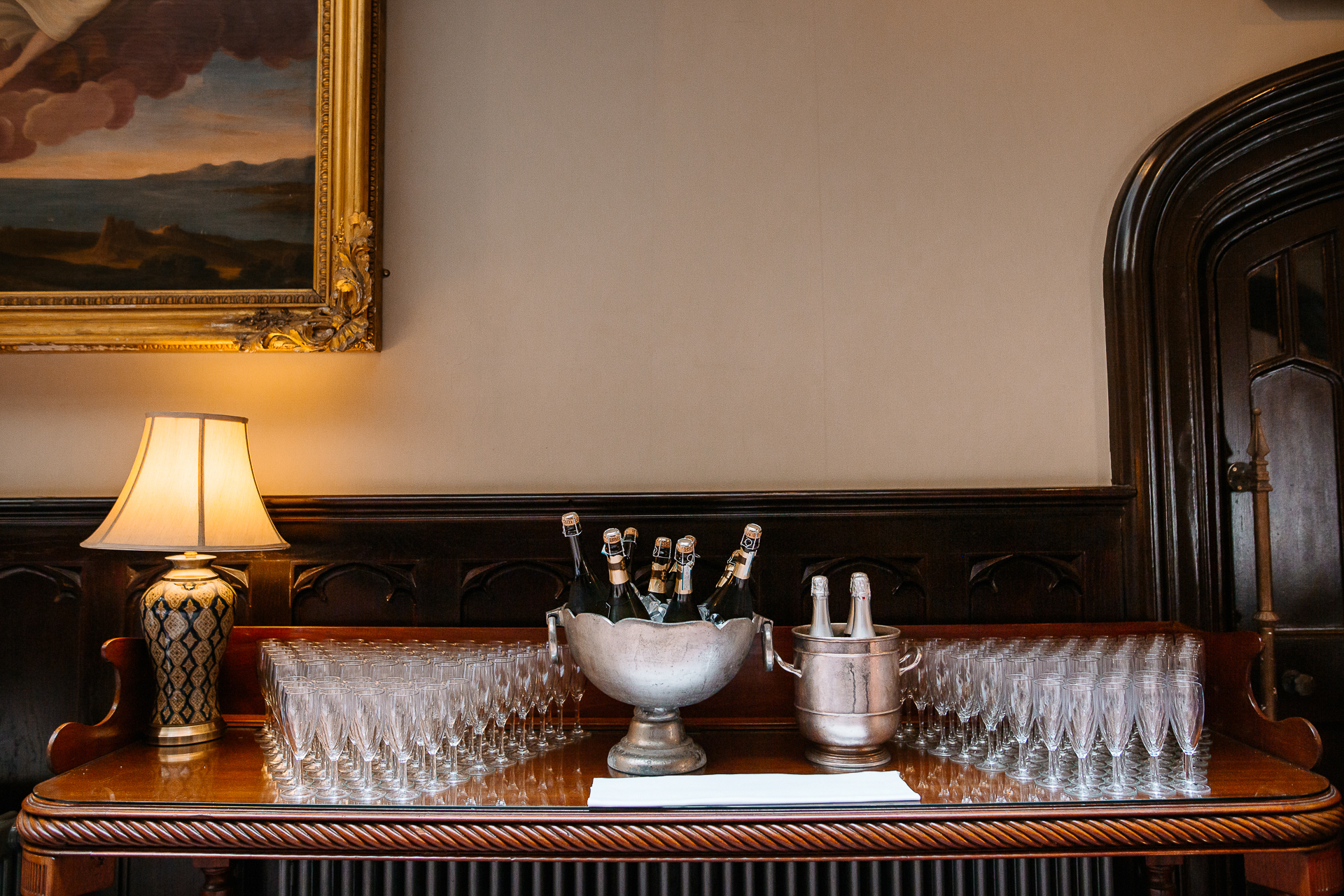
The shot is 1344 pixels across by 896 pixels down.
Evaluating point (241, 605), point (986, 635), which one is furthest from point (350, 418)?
point (986, 635)

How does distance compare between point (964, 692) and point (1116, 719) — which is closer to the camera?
point (1116, 719)

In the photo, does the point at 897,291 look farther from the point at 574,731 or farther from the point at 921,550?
the point at 574,731

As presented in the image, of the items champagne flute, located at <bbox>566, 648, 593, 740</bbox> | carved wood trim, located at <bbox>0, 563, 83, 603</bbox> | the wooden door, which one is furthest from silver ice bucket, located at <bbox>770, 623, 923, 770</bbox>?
carved wood trim, located at <bbox>0, 563, 83, 603</bbox>

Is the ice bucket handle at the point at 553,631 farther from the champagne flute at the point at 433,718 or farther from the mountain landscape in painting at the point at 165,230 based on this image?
the mountain landscape in painting at the point at 165,230

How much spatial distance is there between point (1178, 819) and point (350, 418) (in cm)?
188

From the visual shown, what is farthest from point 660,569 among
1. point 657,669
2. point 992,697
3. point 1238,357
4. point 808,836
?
point 1238,357

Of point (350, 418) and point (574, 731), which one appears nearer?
point (574, 731)

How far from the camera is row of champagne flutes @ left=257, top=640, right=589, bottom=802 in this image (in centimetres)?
153

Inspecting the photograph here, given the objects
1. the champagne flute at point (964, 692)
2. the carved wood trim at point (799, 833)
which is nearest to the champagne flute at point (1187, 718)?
the carved wood trim at point (799, 833)

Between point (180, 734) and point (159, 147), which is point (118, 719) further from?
point (159, 147)

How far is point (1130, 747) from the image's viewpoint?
168 centimetres

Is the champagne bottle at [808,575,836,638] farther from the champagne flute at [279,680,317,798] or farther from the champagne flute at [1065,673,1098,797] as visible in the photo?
the champagne flute at [279,680,317,798]

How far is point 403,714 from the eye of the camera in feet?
5.03

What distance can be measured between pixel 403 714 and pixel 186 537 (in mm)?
631
